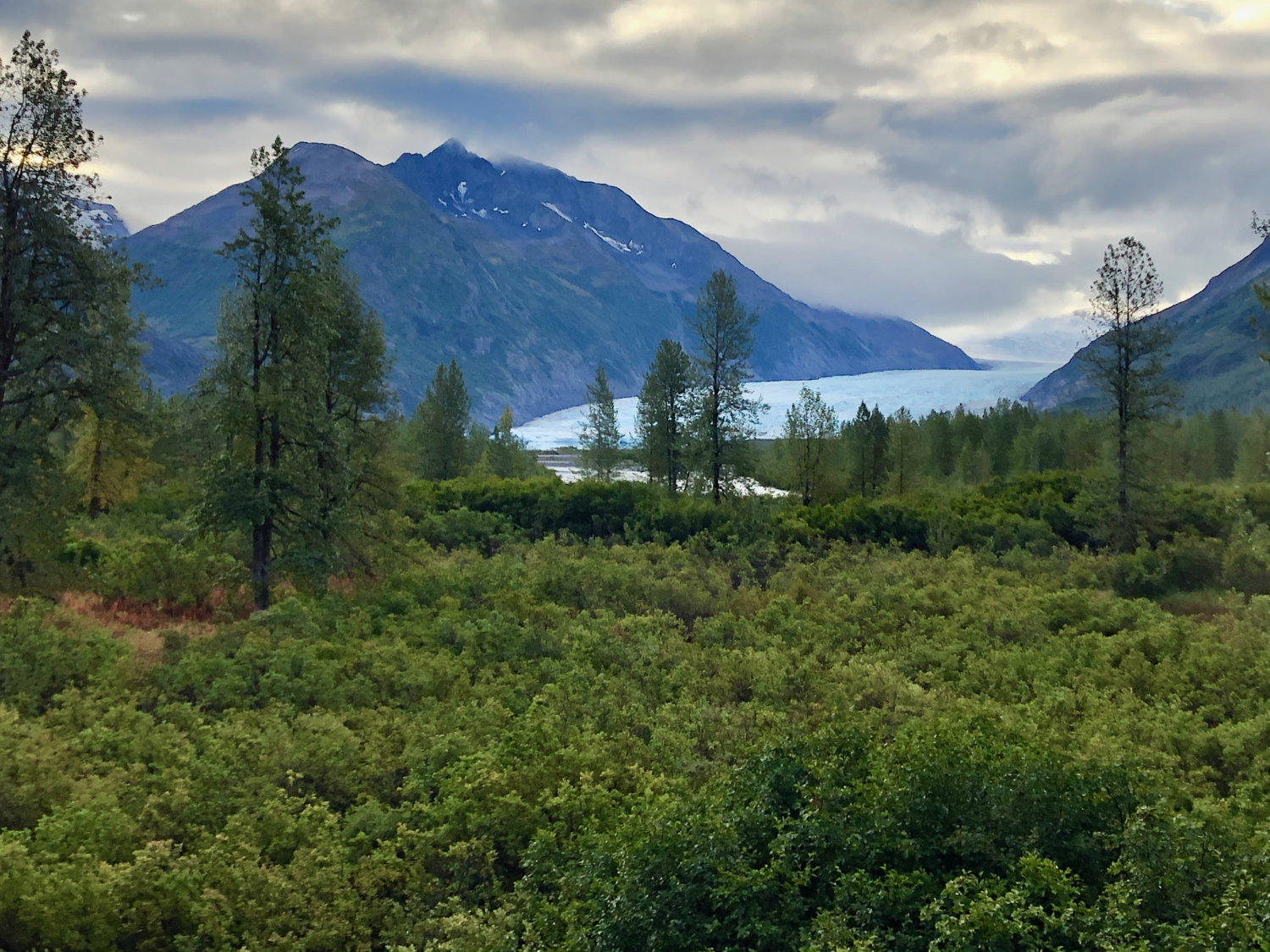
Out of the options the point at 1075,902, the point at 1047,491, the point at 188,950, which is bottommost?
the point at 188,950

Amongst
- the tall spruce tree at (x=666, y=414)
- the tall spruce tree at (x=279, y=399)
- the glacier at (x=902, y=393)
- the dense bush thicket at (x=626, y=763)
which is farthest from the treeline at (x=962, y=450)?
the glacier at (x=902, y=393)

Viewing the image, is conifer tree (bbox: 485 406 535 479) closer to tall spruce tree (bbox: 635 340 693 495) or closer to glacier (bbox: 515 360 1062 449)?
tall spruce tree (bbox: 635 340 693 495)

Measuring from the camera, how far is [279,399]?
790 inches

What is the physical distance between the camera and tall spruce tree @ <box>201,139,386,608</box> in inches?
796

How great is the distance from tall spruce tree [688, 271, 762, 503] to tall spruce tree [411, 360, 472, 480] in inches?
595

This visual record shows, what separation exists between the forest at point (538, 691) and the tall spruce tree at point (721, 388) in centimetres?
421

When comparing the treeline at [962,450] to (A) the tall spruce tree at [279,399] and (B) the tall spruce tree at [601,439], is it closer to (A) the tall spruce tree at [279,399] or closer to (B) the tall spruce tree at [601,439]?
(B) the tall spruce tree at [601,439]

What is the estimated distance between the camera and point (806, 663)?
57.0 feet

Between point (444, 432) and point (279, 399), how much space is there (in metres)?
29.9

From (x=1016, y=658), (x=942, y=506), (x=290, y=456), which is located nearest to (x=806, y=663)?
(x=1016, y=658)

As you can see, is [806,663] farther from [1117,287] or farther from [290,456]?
[1117,287]

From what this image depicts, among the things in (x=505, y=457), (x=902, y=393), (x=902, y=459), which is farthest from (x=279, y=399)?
(x=902, y=393)

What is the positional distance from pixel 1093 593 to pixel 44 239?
85.3 feet

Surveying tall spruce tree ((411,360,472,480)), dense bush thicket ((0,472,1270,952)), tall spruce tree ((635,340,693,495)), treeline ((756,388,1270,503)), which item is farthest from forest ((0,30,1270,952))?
tall spruce tree ((411,360,472,480))
